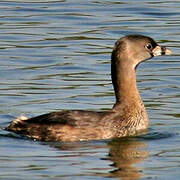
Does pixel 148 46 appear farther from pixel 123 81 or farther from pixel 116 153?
pixel 116 153

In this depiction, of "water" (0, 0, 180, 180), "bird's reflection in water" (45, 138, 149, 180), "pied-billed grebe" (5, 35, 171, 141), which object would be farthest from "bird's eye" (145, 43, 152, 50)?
"bird's reflection in water" (45, 138, 149, 180)

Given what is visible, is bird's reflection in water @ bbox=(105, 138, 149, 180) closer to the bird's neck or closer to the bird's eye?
the bird's neck

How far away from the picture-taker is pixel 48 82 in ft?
60.1

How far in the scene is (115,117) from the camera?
14750 mm

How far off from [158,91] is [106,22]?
20.4ft

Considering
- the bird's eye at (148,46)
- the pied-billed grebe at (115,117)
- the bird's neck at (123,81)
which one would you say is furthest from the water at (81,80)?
the bird's eye at (148,46)

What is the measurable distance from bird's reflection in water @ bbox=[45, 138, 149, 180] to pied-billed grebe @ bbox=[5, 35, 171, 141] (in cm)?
18

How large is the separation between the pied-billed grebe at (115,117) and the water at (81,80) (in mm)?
175

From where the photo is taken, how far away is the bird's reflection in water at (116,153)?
41.4ft

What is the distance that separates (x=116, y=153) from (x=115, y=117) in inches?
39.5

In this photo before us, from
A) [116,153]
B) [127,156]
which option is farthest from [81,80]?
[127,156]

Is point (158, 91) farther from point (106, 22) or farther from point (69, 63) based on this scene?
point (106, 22)

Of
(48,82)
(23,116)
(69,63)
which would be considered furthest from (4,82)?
(23,116)

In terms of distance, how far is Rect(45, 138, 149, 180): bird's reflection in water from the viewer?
12.6 m
